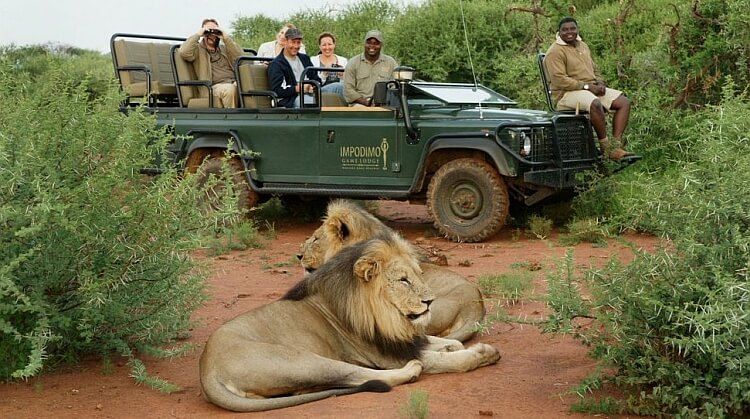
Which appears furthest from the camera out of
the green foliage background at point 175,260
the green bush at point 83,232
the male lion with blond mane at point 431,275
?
the male lion with blond mane at point 431,275

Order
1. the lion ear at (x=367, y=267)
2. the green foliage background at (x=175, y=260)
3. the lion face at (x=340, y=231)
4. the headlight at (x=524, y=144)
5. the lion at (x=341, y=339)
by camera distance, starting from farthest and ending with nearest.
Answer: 1. the headlight at (x=524, y=144)
2. the lion face at (x=340, y=231)
3. the lion ear at (x=367, y=267)
4. the lion at (x=341, y=339)
5. the green foliage background at (x=175, y=260)

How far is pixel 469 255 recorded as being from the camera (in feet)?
33.4

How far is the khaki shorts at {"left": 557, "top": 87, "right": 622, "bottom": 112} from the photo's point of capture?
1120 cm

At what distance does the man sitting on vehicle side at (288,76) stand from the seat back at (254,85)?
→ 12 centimetres

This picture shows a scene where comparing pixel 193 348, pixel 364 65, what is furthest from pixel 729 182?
pixel 364 65

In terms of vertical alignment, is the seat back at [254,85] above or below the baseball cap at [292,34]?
below

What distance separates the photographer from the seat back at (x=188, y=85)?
39.8 ft

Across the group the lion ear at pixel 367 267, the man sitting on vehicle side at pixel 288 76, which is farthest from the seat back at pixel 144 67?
the lion ear at pixel 367 267

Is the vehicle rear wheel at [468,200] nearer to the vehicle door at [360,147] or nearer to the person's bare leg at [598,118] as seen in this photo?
the vehicle door at [360,147]

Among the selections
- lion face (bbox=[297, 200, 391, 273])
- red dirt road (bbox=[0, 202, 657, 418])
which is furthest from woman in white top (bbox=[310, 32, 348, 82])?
lion face (bbox=[297, 200, 391, 273])

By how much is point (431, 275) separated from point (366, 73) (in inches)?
192

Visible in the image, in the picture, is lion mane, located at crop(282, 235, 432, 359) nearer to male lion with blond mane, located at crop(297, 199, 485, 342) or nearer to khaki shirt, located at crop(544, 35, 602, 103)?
male lion with blond mane, located at crop(297, 199, 485, 342)

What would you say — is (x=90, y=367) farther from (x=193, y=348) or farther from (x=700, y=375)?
(x=700, y=375)

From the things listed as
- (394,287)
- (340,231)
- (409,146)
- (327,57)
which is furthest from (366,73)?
(394,287)
